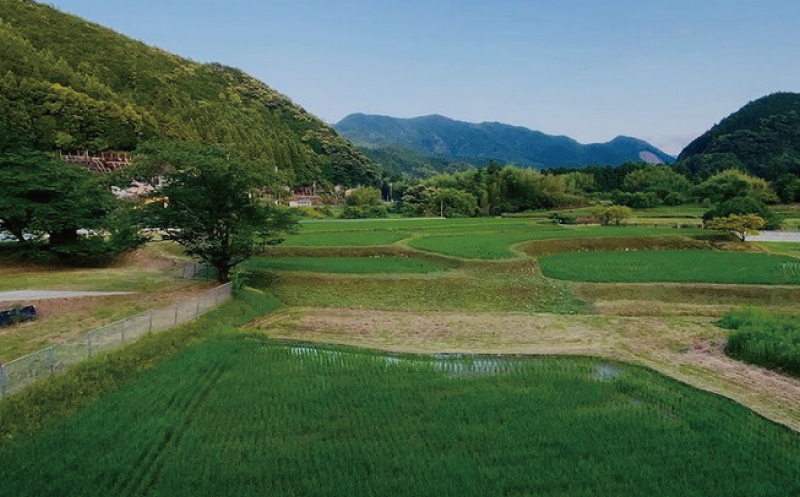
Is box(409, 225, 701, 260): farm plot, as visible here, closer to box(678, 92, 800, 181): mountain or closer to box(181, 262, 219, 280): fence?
box(181, 262, 219, 280): fence

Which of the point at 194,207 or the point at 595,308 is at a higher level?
the point at 194,207

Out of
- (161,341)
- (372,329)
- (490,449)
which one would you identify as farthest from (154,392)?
(372,329)

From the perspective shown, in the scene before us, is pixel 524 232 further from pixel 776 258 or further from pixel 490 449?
pixel 490 449

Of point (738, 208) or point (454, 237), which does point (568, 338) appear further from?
point (738, 208)

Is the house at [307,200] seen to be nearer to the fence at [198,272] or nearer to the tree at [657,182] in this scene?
the tree at [657,182]

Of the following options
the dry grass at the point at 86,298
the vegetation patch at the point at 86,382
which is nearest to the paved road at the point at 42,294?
the dry grass at the point at 86,298

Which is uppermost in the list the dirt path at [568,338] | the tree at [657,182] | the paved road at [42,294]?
the tree at [657,182]

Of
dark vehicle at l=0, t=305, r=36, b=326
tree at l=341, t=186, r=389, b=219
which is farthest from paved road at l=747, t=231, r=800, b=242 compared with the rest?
dark vehicle at l=0, t=305, r=36, b=326

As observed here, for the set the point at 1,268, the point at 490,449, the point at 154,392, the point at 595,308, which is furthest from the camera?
the point at 1,268
